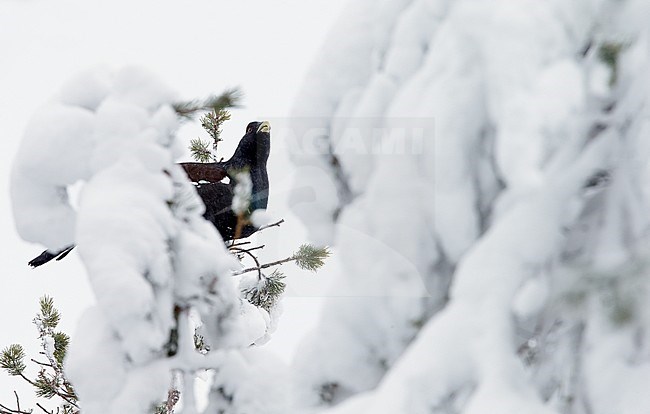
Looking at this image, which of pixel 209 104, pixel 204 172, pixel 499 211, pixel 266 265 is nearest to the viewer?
pixel 499 211

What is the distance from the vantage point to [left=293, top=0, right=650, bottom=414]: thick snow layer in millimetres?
1618

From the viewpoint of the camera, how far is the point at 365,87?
204 cm

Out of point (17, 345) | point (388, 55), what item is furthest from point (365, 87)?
point (17, 345)

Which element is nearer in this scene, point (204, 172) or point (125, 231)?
point (125, 231)

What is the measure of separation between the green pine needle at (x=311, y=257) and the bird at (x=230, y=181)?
2.85 ft

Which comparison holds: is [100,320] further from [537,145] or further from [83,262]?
[537,145]

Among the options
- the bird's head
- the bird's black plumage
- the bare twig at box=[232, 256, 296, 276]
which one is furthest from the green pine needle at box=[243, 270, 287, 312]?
the bird's head

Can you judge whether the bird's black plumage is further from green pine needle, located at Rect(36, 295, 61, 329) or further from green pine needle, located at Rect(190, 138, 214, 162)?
green pine needle, located at Rect(36, 295, 61, 329)

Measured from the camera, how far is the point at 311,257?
4676 mm

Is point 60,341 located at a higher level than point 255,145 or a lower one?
lower

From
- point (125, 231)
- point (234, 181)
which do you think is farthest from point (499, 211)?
point (234, 181)

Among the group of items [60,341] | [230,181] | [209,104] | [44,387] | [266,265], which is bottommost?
[44,387]

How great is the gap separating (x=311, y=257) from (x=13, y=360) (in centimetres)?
244

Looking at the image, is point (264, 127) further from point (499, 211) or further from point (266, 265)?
point (499, 211)
